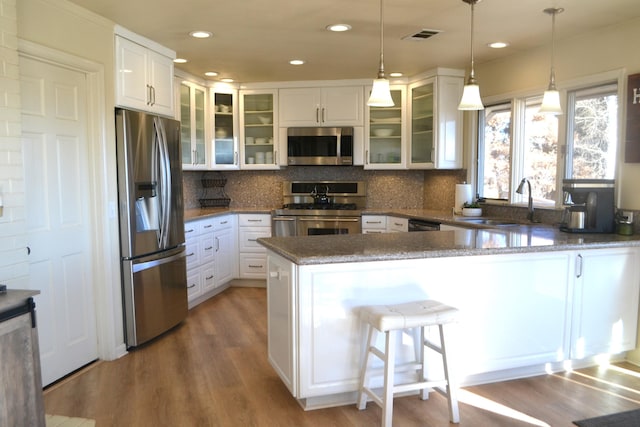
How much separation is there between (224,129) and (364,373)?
399cm

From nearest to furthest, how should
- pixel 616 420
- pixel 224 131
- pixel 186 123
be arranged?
pixel 616 420, pixel 186 123, pixel 224 131

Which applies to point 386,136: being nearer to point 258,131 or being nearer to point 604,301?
point 258,131

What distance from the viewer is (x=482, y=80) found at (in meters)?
4.88

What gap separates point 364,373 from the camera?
2.61 m

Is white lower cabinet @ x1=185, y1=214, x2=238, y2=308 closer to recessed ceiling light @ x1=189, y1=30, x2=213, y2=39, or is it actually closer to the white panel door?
the white panel door

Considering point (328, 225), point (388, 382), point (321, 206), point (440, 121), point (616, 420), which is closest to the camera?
point (388, 382)

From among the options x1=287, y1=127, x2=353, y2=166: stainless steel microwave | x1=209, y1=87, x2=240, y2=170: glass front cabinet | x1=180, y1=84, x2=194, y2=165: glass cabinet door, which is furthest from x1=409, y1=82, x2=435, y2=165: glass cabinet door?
x1=180, y1=84, x2=194, y2=165: glass cabinet door

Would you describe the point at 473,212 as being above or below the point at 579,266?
above

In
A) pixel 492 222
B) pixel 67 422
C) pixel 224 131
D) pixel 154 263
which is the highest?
pixel 224 131

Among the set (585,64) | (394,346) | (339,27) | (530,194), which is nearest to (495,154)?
(530,194)

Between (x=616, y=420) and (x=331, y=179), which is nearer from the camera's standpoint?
(x=616, y=420)

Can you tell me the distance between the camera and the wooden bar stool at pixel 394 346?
2.37 metres

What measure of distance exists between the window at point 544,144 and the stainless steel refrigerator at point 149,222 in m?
3.08

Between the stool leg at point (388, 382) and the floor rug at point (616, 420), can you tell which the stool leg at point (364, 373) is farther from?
the floor rug at point (616, 420)
